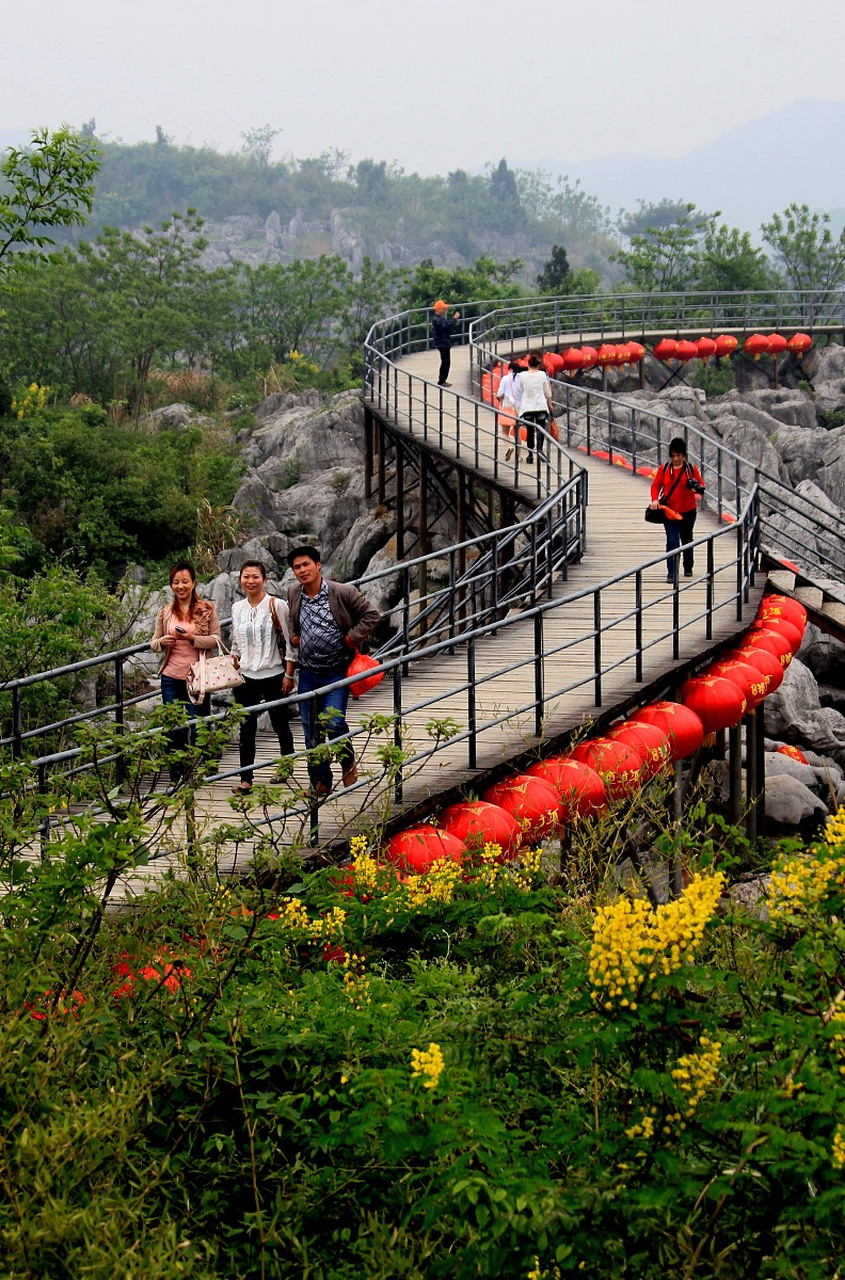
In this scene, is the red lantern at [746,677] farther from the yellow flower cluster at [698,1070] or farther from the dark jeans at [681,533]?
the yellow flower cluster at [698,1070]

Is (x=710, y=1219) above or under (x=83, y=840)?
under

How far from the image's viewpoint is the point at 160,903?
512 centimetres

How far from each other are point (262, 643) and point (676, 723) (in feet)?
11.7

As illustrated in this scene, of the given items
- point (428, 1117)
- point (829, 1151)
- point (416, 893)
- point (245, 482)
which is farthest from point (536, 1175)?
point (245, 482)

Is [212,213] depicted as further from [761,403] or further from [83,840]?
[83,840]

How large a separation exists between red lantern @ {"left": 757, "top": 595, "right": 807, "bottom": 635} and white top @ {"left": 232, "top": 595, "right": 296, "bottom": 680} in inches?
253

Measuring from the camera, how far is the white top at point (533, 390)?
18.2 metres

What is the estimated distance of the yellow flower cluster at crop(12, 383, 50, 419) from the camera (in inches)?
1315

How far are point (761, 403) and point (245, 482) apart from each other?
13976 mm

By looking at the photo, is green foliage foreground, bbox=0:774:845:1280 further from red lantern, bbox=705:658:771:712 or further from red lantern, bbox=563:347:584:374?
red lantern, bbox=563:347:584:374

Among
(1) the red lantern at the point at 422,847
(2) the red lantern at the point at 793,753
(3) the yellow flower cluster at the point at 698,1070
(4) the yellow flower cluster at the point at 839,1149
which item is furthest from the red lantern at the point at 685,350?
(4) the yellow flower cluster at the point at 839,1149

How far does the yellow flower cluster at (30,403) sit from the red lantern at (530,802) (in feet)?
87.2

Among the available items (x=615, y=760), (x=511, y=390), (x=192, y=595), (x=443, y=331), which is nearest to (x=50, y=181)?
(x=192, y=595)

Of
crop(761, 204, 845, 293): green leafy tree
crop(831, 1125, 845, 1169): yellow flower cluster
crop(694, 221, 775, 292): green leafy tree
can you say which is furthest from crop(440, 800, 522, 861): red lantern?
crop(761, 204, 845, 293): green leafy tree
